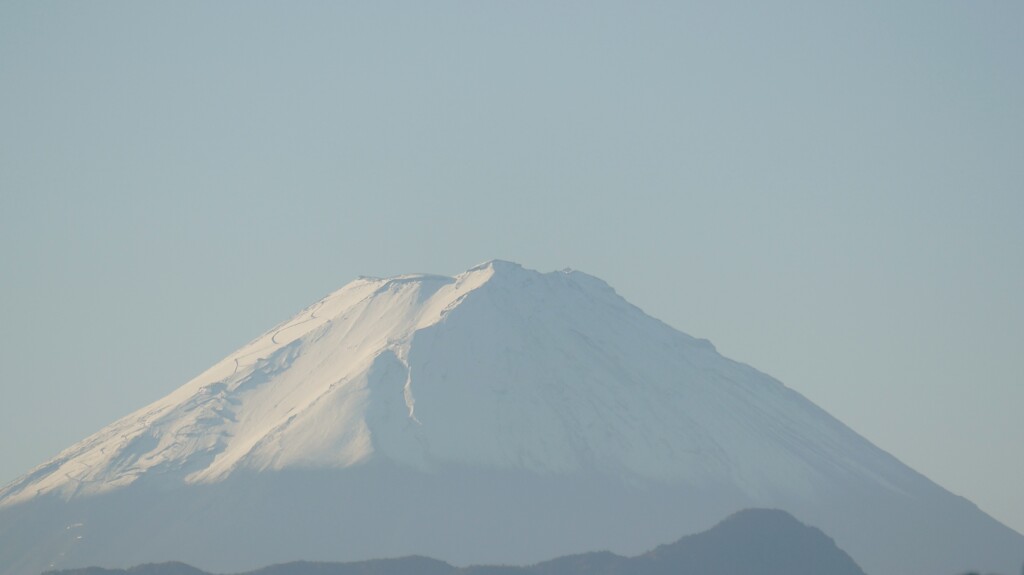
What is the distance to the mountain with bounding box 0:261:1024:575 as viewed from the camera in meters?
99.2

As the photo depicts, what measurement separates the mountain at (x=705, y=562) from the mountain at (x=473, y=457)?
49.1ft

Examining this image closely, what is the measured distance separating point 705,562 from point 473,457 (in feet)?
86.5

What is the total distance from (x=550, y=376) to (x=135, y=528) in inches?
935

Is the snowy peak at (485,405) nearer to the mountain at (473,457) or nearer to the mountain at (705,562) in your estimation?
the mountain at (473,457)

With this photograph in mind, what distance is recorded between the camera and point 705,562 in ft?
259

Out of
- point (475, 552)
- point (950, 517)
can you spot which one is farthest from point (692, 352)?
point (475, 552)

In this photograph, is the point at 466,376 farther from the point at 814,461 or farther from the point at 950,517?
the point at 950,517

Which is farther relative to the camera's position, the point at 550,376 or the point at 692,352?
the point at 692,352

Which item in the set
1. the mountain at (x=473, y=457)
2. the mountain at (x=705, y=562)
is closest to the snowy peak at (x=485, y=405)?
the mountain at (x=473, y=457)

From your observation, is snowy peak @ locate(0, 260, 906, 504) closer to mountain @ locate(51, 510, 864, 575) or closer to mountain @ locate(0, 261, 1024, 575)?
mountain @ locate(0, 261, 1024, 575)

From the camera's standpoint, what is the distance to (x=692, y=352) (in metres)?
117

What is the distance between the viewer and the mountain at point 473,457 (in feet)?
325

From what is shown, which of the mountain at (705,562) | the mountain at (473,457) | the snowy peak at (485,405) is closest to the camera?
the mountain at (705,562)

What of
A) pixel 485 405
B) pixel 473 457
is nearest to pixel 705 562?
Result: pixel 473 457
